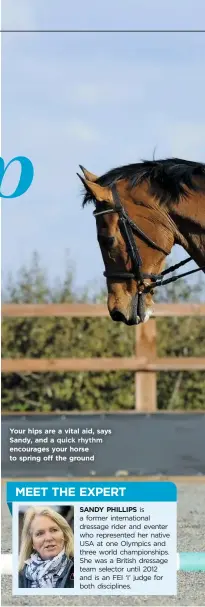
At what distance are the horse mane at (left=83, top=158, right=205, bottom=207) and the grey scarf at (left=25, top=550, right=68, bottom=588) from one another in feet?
3.39

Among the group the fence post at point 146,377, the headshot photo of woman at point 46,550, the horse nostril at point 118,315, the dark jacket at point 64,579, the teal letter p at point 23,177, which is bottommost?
the dark jacket at point 64,579

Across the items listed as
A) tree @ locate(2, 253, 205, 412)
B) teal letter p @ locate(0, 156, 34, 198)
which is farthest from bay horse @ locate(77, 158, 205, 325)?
tree @ locate(2, 253, 205, 412)

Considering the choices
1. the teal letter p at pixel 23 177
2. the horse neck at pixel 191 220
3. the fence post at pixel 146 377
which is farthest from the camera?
the fence post at pixel 146 377

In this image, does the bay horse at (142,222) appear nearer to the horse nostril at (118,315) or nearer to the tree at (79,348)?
the horse nostril at (118,315)

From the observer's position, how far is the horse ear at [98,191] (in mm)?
3129

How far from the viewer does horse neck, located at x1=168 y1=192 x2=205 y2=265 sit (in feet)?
10.6

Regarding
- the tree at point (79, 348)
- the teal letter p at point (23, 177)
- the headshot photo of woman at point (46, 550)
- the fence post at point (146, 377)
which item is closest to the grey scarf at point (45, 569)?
the headshot photo of woman at point (46, 550)

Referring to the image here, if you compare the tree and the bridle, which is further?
the tree

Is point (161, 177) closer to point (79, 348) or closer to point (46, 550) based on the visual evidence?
point (46, 550)

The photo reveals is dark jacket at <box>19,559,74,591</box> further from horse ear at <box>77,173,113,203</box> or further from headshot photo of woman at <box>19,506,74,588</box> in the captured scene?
horse ear at <box>77,173,113,203</box>

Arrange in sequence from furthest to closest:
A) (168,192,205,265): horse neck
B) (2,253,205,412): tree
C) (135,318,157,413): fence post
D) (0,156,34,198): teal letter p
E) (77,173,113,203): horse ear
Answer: (2,253,205,412): tree, (135,318,157,413): fence post, (0,156,34,198): teal letter p, (168,192,205,265): horse neck, (77,173,113,203): horse ear

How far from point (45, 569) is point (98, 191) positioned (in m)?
1.10

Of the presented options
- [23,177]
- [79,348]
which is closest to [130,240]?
[23,177]

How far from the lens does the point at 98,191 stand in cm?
313
